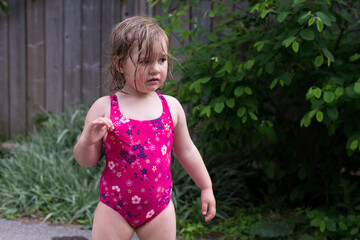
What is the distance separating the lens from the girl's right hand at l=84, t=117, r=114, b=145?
159 cm

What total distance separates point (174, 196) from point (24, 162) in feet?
5.08

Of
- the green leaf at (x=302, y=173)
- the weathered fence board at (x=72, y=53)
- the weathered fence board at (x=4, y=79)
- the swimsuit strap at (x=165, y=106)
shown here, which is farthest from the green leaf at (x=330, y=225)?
the weathered fence board at (x=4, y=79)

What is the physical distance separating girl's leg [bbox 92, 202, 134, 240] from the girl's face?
20.3 inches

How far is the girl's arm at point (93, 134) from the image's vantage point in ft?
5.29

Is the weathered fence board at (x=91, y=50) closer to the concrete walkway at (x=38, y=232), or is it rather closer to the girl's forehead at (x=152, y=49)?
the concrete walkway at (x=38, y=232)

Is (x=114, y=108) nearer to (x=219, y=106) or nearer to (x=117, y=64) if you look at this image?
(x=117, y=64)

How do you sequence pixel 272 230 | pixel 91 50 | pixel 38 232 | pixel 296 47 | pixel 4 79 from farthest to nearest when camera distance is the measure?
pixel 4 79
pixel 91 50
pixel 38 232
pixel 272 230
pixel 296 47

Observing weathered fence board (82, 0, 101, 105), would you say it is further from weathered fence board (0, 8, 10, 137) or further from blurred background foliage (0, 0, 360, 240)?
weathered fence board (0, 8, 10, 137)

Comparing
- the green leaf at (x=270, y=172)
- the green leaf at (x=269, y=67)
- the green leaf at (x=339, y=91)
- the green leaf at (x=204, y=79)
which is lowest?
the green leaf at (x=270, y=172)

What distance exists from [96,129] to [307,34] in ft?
4.62

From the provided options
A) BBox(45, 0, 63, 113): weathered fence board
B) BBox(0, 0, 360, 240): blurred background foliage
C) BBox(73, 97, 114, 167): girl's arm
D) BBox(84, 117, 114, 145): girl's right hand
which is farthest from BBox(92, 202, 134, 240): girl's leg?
BBox(45, 0, 63, 113): weathered fence board

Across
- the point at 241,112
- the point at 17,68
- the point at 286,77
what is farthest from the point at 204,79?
the point at 17,68

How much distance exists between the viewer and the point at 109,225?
1.78 m

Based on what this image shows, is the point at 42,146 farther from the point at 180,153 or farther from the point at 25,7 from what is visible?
the point at 180,153
